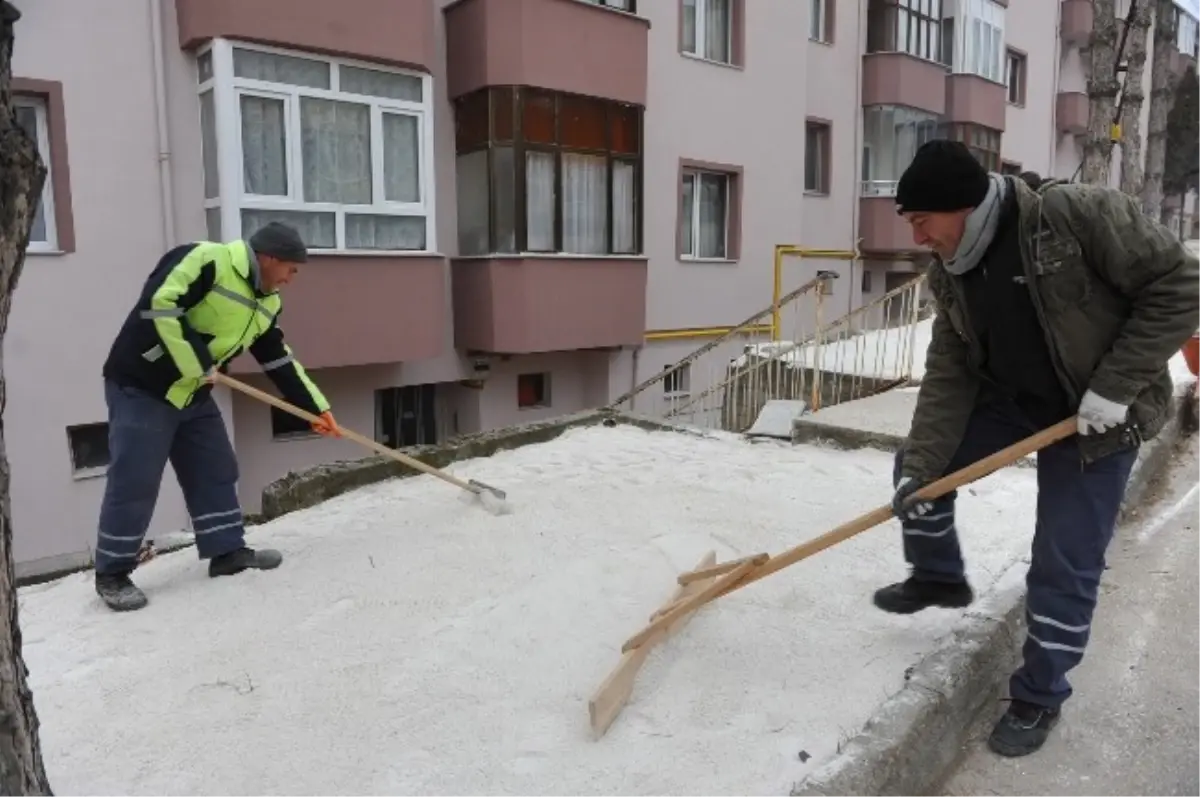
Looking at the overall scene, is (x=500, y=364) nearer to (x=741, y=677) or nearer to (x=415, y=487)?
(x=415, y=487)

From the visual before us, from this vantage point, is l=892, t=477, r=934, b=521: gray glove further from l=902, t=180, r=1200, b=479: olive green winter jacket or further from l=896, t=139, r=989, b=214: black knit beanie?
l=896, t=139, r=989, b=214: black knit beanie

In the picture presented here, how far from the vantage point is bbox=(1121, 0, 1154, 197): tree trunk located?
1092 cm

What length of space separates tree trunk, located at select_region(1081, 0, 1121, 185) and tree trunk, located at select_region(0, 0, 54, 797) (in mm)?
10427

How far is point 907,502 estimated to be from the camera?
113 inches

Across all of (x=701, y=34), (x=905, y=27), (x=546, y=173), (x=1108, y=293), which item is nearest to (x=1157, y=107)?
(x=905, y=27)

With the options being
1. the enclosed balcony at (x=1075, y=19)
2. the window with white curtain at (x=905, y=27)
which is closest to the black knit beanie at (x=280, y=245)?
the window with white curtain at (x=905, y=27)

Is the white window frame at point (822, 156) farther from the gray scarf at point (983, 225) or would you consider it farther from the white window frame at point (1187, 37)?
the white window frame at point (1187, 37)

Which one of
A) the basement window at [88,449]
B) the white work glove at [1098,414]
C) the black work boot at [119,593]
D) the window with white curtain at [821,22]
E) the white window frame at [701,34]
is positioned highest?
the window with white curtain at [821,22]

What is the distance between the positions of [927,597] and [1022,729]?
2.09ft

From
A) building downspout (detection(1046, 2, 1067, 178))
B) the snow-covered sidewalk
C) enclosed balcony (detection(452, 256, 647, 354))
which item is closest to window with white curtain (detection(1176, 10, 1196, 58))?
building downspout (detection(1046, 2, 1067, 178))

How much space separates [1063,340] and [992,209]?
421mm

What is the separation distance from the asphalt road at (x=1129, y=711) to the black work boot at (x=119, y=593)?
2.99 metres

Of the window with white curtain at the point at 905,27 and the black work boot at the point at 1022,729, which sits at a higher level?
the window with white curtain at the point at 905,27

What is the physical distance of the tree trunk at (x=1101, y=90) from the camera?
32.1ft
